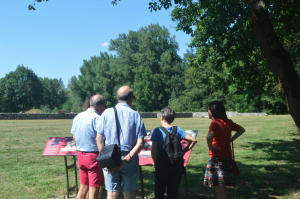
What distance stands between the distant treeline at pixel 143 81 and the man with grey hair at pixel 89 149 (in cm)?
5406

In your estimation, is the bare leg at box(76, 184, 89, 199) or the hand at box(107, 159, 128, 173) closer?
the hand at box(107, 159, 128, 173)

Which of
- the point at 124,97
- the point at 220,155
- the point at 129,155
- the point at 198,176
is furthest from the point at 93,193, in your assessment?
the point at 198,176

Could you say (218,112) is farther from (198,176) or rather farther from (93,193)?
(198,176)

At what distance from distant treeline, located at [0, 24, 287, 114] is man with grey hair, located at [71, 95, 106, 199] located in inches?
2128

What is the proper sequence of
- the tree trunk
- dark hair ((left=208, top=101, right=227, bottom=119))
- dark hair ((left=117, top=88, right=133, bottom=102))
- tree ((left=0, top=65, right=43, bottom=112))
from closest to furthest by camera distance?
dark hair ((left=117, top=88, right=133, bottom=102)), dark hair ((left=208, top=101, right=227, bottom=119)), the tree trunk, tree ((left=0, top=65, right=43, bottom=112))

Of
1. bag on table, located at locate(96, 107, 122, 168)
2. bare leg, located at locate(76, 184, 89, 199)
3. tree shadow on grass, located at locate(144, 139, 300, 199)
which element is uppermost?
bag on table, located at locate(96, 107, 122, 168)

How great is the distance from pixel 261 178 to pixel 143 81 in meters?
62.1

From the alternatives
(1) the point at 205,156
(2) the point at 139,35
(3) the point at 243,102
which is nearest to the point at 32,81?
(2) the point at 139,35

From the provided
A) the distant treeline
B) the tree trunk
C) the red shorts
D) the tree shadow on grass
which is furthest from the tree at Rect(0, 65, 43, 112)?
the tree trunk

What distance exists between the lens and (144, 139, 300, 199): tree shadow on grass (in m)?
5.52

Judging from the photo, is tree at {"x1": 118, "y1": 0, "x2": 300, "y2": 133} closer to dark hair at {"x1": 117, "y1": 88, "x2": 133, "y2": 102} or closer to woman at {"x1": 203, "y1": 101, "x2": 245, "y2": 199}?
woman at {"x1": 203, "y1": 101, "x2": 245, "y2": 199}

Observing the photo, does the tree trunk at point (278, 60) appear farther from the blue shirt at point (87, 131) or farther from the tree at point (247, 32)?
the blue shirt at point (87, 131)

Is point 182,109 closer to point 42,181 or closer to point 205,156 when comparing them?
point 205,156

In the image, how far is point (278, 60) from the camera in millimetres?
5363
